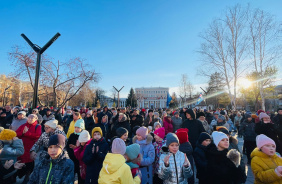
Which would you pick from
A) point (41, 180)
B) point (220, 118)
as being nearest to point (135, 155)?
point (41, 180)

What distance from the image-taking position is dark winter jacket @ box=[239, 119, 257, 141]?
20.6 feet

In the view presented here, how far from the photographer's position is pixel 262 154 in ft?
9.21

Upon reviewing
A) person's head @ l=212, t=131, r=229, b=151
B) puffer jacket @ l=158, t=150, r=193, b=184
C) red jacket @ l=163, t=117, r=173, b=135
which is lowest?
puffer jacket @ l=158, t=150, r=193, b=184

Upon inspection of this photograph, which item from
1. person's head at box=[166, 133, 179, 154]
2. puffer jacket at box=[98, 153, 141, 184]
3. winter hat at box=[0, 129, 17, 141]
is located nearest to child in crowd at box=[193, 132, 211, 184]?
person's head at box=[166, 133, 179, 154]

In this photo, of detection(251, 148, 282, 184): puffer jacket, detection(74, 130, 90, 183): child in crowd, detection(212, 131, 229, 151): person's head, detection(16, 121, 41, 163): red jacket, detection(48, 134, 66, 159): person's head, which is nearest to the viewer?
detection(48, 134, 66, 159): person's head

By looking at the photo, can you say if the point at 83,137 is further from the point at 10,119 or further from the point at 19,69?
the point at 19,69

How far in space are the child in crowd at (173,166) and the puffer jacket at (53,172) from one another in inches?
56.0

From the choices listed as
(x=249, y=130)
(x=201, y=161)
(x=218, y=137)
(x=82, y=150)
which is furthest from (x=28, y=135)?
(x=249, y=130)

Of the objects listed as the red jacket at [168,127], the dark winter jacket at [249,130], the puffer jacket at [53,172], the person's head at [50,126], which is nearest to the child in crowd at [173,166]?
the puffer jacket at [53,172]

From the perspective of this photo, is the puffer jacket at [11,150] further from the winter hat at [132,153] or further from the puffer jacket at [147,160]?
the puffer jacket at [147,160]

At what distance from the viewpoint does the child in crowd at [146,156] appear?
10.8 feet

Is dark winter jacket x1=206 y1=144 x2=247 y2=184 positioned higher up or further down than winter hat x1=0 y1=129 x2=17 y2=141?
further down

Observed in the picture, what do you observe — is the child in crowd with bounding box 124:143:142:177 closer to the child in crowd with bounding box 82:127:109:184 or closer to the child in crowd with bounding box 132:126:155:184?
the child in crowd with bounding box 132:126:155:184

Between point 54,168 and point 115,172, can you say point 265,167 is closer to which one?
point 115,172
